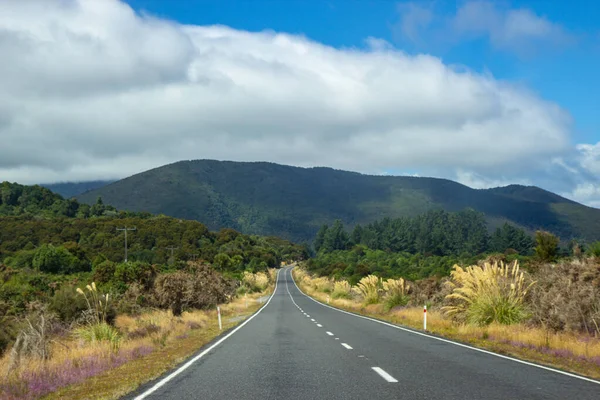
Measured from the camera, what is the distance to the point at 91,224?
135 metres

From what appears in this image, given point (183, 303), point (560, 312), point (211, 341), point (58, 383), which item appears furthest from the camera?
point (183, 303)

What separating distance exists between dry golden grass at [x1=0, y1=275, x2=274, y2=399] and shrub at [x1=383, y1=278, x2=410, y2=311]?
16.3 m

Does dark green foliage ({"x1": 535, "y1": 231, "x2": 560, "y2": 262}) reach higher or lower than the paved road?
higher

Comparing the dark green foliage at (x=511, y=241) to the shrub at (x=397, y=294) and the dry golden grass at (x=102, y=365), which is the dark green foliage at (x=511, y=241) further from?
the dry golden grass at (x=102, y=365)

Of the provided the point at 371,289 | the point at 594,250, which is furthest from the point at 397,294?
the point at 594,250

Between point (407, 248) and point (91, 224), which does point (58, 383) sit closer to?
point (91, 224)

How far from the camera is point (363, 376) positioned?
9961mm

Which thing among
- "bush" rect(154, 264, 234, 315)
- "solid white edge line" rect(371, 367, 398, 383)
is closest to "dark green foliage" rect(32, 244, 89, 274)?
"bush" rect(154, 264, 234, 315)

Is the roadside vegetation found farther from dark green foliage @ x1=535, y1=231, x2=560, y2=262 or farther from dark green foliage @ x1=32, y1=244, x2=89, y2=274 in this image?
dark green foliage @ x1=32, y1=244, x2=89, y2=274

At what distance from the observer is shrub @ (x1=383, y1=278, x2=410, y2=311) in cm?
3388

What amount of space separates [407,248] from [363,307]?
511ft

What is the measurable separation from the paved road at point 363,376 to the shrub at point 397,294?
59.3 feet

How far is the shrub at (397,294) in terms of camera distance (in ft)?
111

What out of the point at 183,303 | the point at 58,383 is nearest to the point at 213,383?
the point at 58,383
